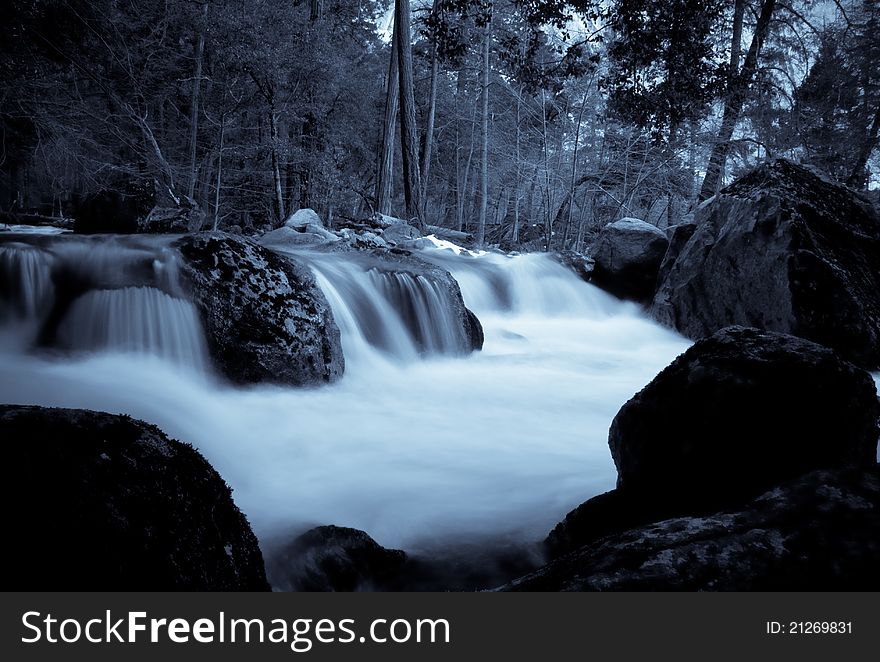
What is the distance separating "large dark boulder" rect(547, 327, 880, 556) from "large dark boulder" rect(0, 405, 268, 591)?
1.65 meters

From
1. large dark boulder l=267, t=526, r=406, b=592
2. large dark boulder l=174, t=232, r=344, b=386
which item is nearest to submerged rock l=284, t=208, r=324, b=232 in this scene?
large dark boulder l=174, t=232, r=344, b=386

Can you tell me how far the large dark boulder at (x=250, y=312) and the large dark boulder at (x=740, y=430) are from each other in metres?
3.05

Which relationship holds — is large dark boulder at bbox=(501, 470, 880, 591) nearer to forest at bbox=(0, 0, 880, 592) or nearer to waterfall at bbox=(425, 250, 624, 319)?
forest at bbox=(0, 0, 880, 592)

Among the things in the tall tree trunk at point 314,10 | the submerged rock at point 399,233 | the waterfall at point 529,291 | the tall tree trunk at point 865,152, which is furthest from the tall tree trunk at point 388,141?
the tall tree trunk at point 865,152

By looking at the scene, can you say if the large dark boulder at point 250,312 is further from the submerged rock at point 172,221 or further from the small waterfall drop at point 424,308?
the submerged rock at point 172,221

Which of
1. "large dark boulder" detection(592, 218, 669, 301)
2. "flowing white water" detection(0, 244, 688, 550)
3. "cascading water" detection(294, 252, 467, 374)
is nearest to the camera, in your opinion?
A: "flowing white water" detection(0, 244, 688, 550)

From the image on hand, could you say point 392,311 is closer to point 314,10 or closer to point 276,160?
point 276,160

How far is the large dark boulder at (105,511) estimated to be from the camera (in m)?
1.12

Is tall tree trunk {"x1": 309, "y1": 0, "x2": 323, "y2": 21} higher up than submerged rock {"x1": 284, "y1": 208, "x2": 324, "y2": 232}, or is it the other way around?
tall tree trunk {"x1": 309, "y1": 0, "x2": 323, "y2": 21}

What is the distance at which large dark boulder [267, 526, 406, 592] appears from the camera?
2197 mm

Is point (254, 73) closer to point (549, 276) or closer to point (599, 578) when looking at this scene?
point (549, 276)

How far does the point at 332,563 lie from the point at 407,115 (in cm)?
1324

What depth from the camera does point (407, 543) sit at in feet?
9.12
